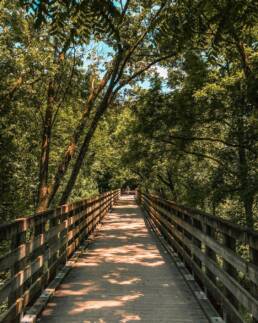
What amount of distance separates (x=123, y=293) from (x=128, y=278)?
90 cm

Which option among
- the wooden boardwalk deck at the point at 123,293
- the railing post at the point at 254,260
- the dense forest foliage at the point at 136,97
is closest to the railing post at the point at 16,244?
the wooden boardwalk deck at the point at 123,293

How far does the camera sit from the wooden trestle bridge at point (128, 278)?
12.0ft

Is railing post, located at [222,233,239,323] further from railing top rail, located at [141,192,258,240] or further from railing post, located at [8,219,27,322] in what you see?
railing post, located at [8,219,27,322]

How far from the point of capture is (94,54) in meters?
12.4

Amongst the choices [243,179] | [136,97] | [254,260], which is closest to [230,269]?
[254,260]

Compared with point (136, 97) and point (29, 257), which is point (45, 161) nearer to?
point (136, 97)

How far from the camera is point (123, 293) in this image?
534 cm

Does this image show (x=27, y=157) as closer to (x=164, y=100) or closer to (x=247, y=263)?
(x=164, y=100)

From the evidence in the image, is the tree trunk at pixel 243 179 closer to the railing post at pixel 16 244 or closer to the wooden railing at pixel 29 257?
the wooden railing at pixel 29 257

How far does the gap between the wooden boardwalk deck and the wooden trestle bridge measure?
0.01 m

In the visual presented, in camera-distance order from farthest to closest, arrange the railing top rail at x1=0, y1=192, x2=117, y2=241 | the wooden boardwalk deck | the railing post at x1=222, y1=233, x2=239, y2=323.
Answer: the wooden boardwalk deck
the railing post at x1=222, y1=233, x2=239, y2=323
the railing top rail at x1=0, y1=192, x2=117, y2=241

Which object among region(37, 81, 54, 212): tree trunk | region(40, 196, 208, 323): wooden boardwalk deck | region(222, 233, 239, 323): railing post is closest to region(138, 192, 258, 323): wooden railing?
region(222, 233, 239, 323): railing post

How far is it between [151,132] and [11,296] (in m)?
10.3

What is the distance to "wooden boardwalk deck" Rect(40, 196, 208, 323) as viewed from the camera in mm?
4392
